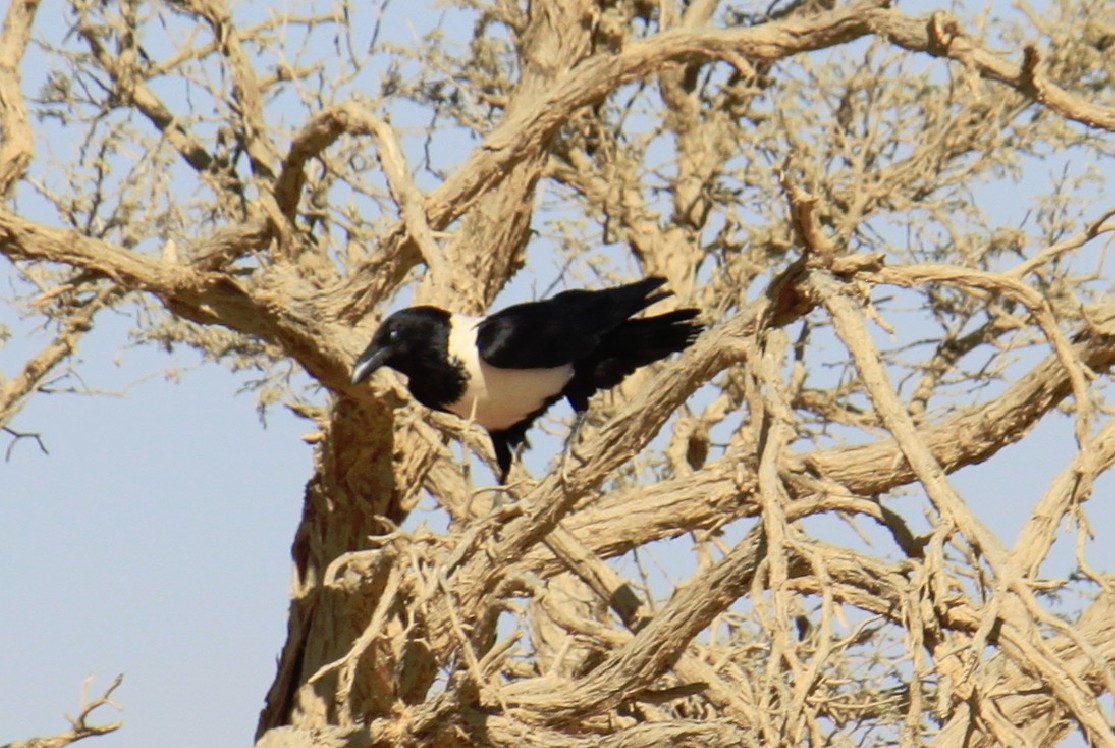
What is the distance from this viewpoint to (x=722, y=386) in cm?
765

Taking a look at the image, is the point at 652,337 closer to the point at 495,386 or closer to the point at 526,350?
the point at 526,350

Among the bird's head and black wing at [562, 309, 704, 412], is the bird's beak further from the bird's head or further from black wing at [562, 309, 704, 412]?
black wing at [562, 309, 704, 412]

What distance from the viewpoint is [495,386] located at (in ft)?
18.1

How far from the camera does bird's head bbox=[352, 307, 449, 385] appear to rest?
16.4 ft

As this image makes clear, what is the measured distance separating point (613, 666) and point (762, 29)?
283cm

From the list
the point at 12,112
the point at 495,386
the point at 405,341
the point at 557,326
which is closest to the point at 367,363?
the point at 405,341

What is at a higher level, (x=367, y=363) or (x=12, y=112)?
(x=12, y=112)

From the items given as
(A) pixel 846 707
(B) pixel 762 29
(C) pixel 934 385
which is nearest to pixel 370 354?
(A) pixel 846 707

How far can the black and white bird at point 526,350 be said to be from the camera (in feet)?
17.7

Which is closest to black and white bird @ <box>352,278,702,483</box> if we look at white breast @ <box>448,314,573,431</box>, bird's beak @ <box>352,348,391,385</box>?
white breast @ <box>448,314,573,431</box>

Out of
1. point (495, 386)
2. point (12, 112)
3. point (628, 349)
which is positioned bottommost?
point (495, 386)

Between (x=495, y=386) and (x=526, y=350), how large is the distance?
0.17 m

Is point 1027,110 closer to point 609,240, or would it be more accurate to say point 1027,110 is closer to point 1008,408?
point 609,240

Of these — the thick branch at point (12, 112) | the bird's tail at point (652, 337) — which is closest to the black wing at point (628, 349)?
the bird's tail at point (652, 337)
